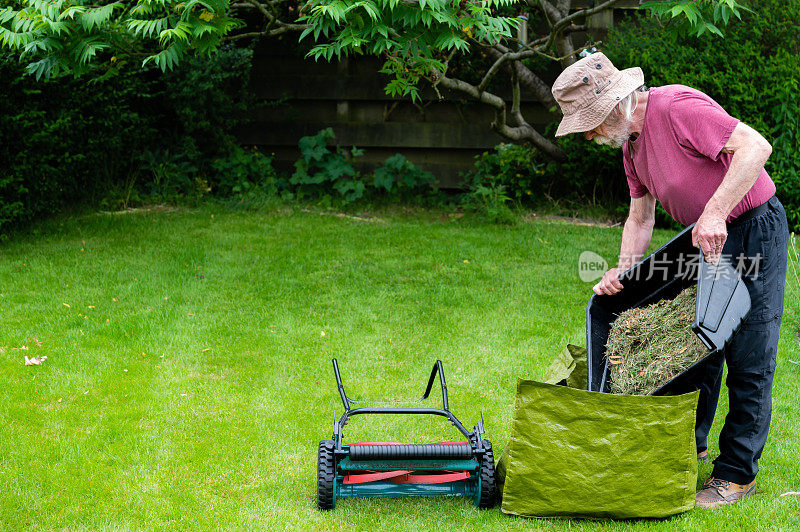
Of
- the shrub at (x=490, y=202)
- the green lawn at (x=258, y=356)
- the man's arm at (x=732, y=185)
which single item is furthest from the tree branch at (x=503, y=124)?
the man's arm at (x=732, y=185)

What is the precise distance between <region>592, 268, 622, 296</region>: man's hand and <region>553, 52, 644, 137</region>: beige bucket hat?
55 cm

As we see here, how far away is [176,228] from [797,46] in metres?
5.57

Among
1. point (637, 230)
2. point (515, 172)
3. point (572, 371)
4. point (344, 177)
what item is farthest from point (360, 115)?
point (572, 371)

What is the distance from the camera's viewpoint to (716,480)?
2.90m

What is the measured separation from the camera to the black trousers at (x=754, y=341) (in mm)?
2680

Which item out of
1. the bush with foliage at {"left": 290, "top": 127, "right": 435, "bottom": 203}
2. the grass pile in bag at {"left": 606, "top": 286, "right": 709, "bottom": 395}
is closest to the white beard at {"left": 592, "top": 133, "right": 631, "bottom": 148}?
the grass pile in bag at {"left": 606, "top": 286, "right": 709, "bottom": 395}

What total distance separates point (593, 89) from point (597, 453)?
1.20 meters

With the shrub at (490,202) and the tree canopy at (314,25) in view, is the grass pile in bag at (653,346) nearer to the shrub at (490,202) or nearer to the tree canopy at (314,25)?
the tree canopy at (314,25)

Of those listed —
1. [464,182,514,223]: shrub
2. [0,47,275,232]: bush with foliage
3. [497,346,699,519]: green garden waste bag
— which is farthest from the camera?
[464,182,514,223]: shrub

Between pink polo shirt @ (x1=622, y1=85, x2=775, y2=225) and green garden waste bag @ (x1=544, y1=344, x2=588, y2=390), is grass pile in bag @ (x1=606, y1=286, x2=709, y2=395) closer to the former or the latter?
green garden waste bag @ (x1=544, y1=344, x2=588, y2=390)

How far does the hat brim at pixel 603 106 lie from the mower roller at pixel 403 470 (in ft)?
3.74

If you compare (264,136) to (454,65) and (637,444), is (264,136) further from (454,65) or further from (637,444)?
(637,444)

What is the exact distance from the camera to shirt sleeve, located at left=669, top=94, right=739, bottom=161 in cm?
251

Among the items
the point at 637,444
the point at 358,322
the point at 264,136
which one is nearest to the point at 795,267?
the point at 358,322
